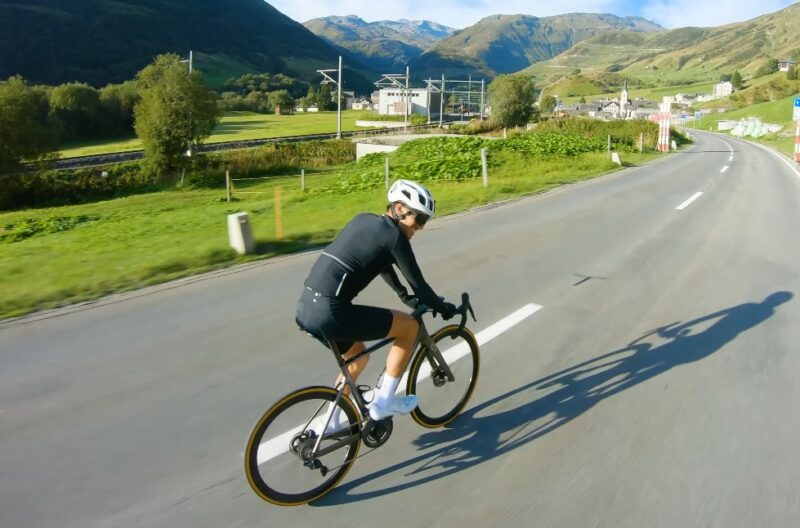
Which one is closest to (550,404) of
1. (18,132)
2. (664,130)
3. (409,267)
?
(409,267)

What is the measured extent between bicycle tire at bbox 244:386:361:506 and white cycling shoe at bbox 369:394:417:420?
12 cm

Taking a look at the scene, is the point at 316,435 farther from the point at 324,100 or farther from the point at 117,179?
the point at 324,100

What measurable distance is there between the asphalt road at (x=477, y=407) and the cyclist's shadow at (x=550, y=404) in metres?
0.02

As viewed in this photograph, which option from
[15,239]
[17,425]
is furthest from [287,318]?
[15,239]

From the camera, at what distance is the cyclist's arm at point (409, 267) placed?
3393 mm

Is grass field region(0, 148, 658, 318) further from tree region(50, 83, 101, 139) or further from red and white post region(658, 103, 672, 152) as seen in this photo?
tree region(50, 83, 101, 139)

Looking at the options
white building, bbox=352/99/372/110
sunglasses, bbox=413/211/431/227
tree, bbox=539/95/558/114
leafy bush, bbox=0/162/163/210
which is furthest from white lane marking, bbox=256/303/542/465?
white building, bbox=352/99/372/110

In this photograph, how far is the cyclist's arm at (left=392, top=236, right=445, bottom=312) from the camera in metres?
3.39

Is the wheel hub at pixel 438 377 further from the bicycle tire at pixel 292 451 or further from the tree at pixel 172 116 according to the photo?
the tree at pixel 172 116

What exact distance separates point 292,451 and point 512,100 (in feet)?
220

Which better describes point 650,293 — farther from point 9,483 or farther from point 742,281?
point 9,483

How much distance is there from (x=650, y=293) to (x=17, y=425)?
24.1 feet

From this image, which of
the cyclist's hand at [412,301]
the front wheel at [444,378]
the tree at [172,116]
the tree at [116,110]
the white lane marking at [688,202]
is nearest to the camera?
the cyclist's hand at [412,301]

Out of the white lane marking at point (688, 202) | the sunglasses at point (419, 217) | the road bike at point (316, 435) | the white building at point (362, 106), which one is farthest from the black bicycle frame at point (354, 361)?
the white building at point (362, 106)
